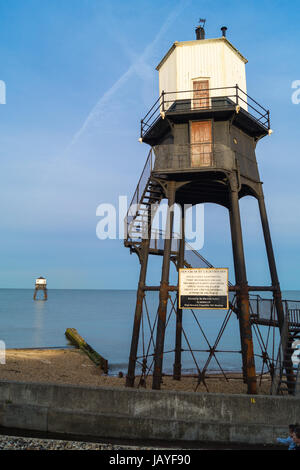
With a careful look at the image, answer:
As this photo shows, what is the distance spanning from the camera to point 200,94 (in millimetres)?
15734

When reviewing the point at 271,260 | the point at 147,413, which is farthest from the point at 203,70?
the point at 147,413

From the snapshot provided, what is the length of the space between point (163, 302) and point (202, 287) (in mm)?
1622

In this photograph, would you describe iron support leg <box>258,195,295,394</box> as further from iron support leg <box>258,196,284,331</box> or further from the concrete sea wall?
the concrete sea wall

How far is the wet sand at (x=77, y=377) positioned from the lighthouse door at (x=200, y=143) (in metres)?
9.17

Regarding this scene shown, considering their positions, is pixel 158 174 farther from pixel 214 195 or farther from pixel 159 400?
pixel 159 400

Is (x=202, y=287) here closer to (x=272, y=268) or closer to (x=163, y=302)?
(x=163, y=302)

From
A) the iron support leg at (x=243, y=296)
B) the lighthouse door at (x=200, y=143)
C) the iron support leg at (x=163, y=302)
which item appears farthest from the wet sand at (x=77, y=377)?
the lighthouse door at (x=200, y=143)

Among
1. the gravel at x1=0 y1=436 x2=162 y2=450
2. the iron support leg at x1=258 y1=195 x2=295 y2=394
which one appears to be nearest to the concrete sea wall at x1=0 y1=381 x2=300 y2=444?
the gravel at x1=0 y1=436 x2=162 y2=450

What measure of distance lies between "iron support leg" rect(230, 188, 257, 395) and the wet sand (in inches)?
101

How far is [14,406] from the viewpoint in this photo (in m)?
9.86

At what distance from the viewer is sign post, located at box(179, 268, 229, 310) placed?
13.9 metres
